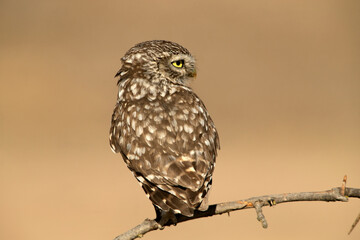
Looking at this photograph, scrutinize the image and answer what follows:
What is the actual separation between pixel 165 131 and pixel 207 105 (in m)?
15.4

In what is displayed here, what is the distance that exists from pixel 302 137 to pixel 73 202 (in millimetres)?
7081

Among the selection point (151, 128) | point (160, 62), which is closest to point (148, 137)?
point (151, 128)

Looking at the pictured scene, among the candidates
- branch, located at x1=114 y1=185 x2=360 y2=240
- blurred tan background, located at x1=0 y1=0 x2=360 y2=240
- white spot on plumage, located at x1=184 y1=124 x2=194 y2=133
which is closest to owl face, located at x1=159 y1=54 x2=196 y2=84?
white spot on plumage, located at x1=184 y1=124 x2=194 y2=133

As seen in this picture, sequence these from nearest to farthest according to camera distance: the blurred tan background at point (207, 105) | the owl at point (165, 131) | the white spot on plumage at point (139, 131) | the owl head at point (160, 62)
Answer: the owl at point (165, 131) → the white spot on plumage at point (139, 131) → the owl head at point (160, 62) → the blurred tan background at point (207, 105)

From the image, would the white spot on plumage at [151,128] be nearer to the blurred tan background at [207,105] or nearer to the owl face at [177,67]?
the owl face at [177,67]

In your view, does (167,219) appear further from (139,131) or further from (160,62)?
(160,62)

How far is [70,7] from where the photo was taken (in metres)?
30.1

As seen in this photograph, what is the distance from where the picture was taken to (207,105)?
2064 centimetres

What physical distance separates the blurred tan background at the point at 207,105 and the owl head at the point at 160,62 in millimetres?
7429

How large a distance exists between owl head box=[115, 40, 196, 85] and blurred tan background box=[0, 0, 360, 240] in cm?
743

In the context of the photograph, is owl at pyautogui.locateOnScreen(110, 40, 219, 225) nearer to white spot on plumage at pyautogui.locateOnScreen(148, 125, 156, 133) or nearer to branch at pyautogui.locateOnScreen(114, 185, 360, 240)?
white spot on plumage at pyautogui.locateOnScreen(148, 125, 156, 133)

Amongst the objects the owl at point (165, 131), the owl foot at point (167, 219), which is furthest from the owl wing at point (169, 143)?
the owl foot at point (167, 219)

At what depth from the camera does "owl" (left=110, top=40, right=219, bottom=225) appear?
4895 millimetres

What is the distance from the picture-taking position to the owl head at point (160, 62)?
595 cm
